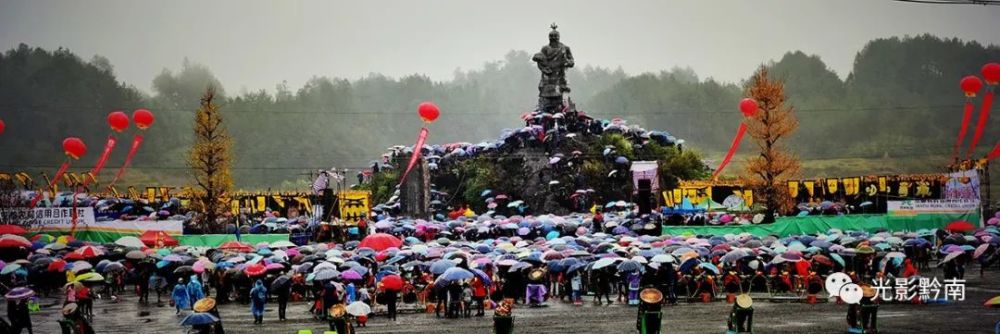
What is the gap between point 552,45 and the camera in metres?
74.2

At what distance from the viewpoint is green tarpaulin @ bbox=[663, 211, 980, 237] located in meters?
43.4

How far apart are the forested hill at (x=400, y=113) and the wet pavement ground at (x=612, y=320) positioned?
186 feet

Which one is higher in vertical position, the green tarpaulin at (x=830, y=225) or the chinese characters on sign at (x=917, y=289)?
the green tarpaulin at (x=830, y=225)

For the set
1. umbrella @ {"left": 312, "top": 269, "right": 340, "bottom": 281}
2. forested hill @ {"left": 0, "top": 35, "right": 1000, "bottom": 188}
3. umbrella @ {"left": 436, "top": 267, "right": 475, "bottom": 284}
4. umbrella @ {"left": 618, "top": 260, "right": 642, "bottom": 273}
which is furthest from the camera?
forested hill @ {"left": 0, "top": 35, "right": 1000, "bottom": 188}

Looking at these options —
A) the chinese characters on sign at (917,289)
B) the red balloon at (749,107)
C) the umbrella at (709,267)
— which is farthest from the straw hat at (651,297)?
the red balloon at (749,107)

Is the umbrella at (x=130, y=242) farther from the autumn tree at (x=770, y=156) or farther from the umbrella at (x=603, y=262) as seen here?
the autumn tree at (x=770, y=156)

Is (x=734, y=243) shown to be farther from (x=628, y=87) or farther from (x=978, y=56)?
(x=628, y=87)

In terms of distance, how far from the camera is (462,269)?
29.2 metres

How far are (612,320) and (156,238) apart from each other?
21837 millimetres

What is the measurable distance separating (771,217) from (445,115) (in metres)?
86.8

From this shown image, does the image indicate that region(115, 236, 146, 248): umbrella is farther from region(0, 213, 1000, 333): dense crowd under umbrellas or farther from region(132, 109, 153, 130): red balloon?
region(132, 109, 153, 130): red balloon

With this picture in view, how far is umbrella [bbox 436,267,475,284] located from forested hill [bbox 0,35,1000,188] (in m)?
60.8

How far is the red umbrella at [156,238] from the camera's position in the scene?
142 ft

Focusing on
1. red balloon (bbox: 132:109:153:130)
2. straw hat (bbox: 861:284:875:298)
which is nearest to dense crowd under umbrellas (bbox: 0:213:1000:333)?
straw hat (bbox: 861:284:875:298)
